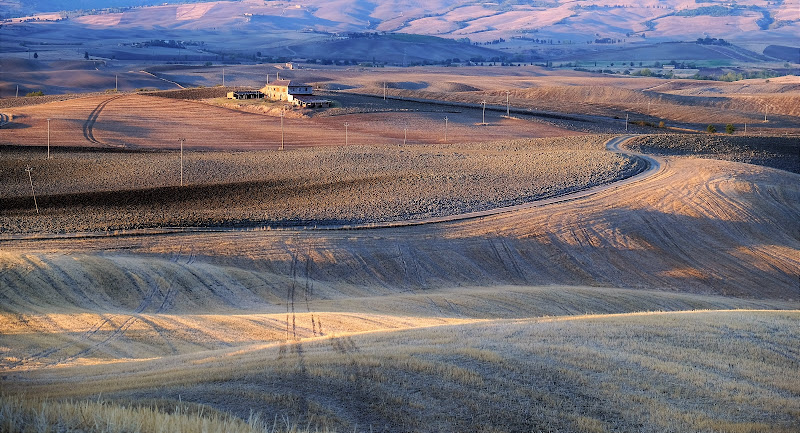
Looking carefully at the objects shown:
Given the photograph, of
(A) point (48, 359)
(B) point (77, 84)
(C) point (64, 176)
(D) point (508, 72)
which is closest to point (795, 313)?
(A) point (48, 359)

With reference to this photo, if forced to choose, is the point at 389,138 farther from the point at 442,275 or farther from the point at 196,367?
the point at 196,367

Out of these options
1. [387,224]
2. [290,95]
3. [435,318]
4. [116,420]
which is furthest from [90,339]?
[290,95]

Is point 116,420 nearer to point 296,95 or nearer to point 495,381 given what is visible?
point 495,381

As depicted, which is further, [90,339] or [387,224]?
[387,224]

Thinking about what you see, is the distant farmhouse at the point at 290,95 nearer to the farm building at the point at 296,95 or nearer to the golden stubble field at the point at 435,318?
the farm building at the point at 296,95

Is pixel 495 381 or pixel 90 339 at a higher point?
pixel 495 381

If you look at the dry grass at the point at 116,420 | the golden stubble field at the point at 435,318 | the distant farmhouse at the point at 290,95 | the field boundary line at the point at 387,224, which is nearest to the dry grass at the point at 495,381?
the golden stubble field at the point at 435,318

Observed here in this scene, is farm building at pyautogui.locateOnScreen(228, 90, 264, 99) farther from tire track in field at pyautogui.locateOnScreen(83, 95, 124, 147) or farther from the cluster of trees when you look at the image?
the cluster of trees

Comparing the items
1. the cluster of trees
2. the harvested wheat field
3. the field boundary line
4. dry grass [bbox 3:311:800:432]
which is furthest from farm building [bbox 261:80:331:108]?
dry grass [bbox 3:311:800:432]
